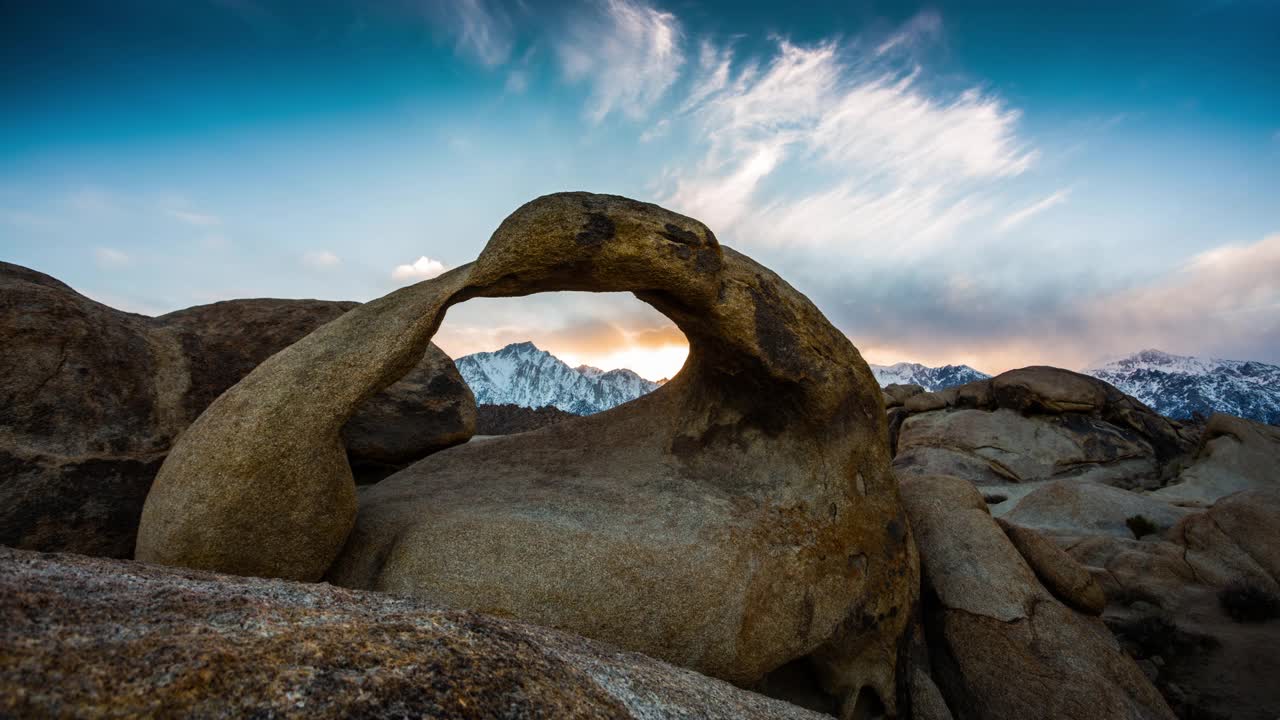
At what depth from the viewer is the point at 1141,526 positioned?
12.7 meters

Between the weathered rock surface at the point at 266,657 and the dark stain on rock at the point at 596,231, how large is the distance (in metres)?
3.59

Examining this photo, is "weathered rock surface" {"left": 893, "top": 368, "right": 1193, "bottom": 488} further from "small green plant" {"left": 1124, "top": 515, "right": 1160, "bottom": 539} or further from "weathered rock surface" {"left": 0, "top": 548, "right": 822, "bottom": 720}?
"weathered rock surface" {"left": 0, "top": 548, "right": 822, "bottom": 720}

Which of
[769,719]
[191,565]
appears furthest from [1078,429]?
[191,565]

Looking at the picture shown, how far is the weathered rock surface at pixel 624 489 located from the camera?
5004mm

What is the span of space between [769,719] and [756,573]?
263 cm

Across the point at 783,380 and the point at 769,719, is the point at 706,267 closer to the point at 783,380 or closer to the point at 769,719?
the point at 783,380

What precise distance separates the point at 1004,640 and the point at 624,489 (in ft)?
14.8

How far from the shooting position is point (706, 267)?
6.39 m

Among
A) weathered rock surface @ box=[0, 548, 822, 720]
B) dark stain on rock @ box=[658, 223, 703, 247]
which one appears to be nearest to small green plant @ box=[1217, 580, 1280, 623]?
dark stain on rock @ box=[658, 223, 703, 247]

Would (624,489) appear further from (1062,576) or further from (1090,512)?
(1090,512)

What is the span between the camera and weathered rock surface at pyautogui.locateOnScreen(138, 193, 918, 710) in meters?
5.00

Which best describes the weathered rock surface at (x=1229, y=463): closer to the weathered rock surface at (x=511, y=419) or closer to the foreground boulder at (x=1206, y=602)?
the foreground boulder at (x=1206, y=602)

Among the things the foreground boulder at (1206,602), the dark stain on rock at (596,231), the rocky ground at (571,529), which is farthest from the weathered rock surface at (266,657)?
the foreground boulder at (1206,602)

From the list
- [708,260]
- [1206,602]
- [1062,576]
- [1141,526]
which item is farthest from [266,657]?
[1141,526]
